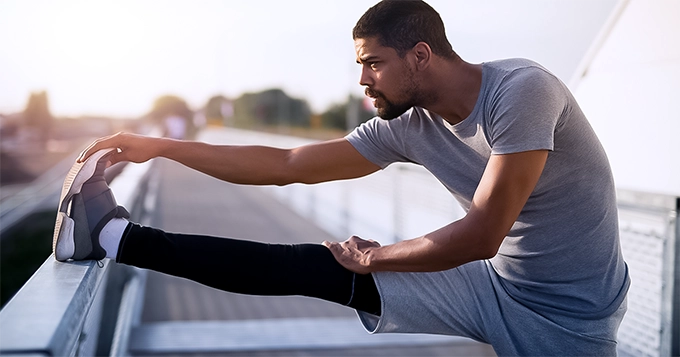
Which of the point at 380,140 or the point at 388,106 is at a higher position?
the point at 388,106

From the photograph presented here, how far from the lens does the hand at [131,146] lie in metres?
2.44

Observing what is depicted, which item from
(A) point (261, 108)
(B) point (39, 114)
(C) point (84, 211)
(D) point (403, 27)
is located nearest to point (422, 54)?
(D) point (403, 27)

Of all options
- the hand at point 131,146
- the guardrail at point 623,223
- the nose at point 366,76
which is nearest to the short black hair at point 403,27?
the nose at point 366,76

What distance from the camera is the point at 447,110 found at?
2.42 meters

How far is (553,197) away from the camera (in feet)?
7.54

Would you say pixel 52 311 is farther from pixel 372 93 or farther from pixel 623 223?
pixel 623 223

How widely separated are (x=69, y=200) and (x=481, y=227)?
1.24m

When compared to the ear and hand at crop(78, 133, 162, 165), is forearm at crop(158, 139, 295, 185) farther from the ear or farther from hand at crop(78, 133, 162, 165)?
the ear

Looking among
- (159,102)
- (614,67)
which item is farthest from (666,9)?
(159,102)

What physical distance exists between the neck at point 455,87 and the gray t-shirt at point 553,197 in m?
0.04

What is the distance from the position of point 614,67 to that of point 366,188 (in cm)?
405

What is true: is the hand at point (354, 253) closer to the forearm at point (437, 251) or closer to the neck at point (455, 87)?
the forearm at point (437, 251)

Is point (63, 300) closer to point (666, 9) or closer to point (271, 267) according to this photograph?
point (271, 267)

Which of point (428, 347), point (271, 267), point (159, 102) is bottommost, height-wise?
point (159, 102)
